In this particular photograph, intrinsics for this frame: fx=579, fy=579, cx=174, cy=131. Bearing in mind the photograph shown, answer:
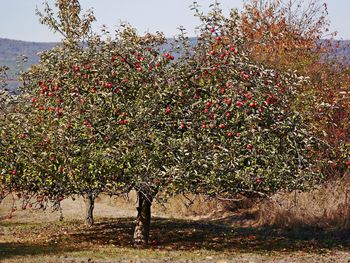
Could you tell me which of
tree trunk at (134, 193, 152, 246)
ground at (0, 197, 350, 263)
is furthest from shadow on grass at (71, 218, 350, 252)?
tree trunk at (134, 193, 152, 246)

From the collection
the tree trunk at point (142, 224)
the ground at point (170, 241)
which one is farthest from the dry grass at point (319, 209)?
the tree trunk at point (142, 224)

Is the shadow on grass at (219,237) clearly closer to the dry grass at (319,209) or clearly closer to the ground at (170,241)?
the ground at (170,241)

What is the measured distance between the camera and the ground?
52.5ft

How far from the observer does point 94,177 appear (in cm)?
1485

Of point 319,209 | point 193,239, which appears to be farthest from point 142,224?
point 319,209

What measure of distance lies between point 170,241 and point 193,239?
3.60ft

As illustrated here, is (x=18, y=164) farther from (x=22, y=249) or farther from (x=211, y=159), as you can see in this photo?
(x=211, y=159)

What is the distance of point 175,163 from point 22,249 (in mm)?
6062

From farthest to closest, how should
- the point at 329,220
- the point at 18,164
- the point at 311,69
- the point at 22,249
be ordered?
the point at 311,69, the point at 329,220, the point at 22,249, the point at 18,164

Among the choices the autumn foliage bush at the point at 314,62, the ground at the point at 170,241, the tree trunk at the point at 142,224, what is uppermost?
the autumn foliage bush at the point at 314,62

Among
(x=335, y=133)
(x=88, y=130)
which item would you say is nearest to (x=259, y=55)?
(x=335, y=133)

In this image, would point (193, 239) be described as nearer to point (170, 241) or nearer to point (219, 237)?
point (170, 241)

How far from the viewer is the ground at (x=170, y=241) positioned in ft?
52.5

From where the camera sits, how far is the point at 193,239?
67.7ft
